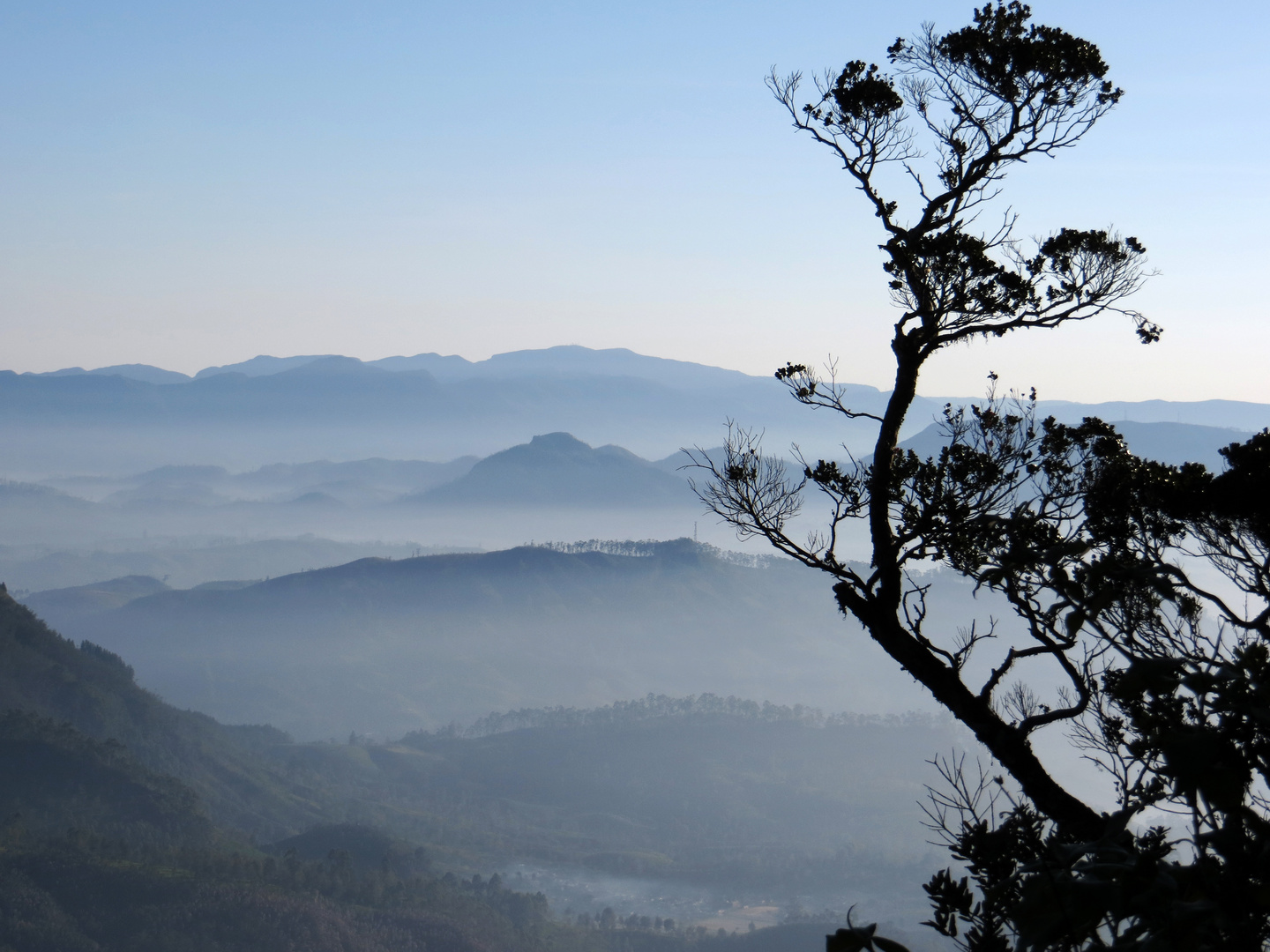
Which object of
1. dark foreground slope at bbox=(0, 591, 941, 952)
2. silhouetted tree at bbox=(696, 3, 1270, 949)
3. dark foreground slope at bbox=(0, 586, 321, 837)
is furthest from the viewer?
dark foreground slope at bbox=(0, 586, 321, 837)

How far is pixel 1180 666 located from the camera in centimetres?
231

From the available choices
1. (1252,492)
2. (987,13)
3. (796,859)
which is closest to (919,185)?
(987,13)

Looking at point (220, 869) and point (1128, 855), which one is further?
point (220, 869)

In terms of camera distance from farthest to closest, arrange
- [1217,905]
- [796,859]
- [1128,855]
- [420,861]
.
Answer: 1. [796,859]
2. [420,861]
3. [1128,855]
4. [1217,905]

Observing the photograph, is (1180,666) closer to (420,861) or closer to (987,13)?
(987,13)

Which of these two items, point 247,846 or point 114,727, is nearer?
point 247,846

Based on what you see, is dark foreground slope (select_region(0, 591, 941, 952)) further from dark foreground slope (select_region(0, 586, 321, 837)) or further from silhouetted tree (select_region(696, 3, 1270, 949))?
silhouetted tree (select_region(696, 3, 1270, 949))

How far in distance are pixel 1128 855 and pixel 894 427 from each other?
627 cm

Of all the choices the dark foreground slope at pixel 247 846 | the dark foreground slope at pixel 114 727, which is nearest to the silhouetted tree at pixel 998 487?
the dark foreground slope at pixel 247 846

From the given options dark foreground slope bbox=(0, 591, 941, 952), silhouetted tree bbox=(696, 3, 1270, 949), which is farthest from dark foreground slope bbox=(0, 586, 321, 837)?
silhouetted tree bbox=(696, 3, 1270, 949)

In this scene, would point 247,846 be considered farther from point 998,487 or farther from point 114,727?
point 998,487

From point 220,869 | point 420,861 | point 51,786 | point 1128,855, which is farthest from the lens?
point 420,861

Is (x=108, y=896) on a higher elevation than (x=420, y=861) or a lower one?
higher

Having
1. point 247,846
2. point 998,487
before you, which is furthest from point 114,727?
point 998,487
